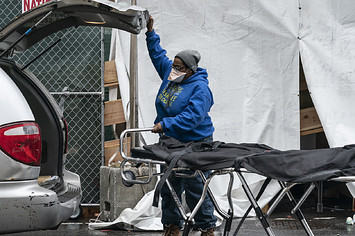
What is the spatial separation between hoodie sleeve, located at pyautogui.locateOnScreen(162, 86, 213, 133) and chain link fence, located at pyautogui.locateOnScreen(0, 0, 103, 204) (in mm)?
3283

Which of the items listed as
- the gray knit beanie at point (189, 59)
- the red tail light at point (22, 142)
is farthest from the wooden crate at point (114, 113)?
the red tail light at point (22, 142)

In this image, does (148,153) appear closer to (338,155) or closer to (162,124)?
(162,124)

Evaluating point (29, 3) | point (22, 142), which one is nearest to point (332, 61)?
point (29, 3)

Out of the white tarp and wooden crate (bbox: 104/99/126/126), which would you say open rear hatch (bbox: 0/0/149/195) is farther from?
wooden crate (bbox: 104/99/126/126)

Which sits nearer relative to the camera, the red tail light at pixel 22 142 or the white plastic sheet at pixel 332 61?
the red tail light at pixel 22 142

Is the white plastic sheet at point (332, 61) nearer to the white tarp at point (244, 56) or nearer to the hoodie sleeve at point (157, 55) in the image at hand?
the white tarp at point (244, 56)

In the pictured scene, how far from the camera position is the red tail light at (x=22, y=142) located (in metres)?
4.38

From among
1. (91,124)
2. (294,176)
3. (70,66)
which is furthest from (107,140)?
(294,176)

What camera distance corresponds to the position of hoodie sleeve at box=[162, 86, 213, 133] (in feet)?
18.2

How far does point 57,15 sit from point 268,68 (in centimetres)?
341

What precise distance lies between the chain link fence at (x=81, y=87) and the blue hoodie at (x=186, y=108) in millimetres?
2924

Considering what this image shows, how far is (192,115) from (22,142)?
169 cm

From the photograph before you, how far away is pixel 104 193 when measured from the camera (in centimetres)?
781

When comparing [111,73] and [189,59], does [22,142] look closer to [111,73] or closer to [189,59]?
[189,59]
